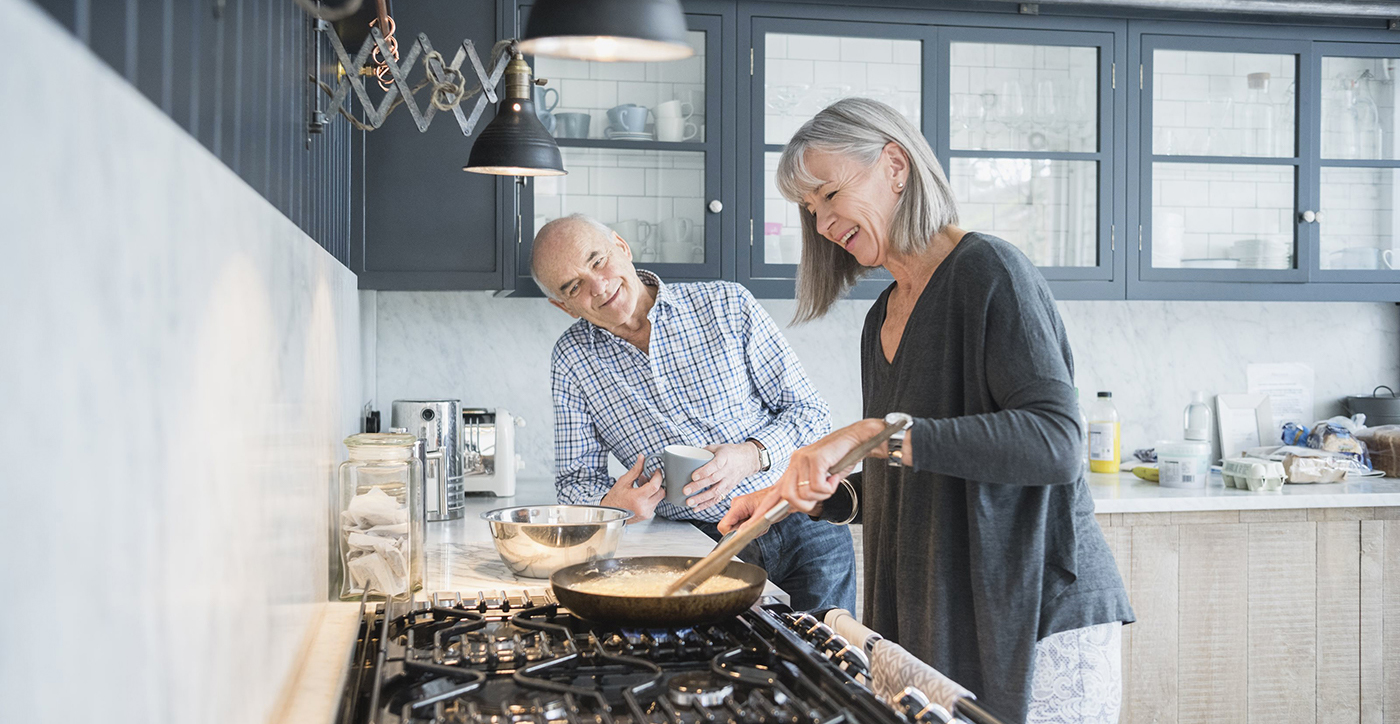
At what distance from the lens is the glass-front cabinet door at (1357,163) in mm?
3137

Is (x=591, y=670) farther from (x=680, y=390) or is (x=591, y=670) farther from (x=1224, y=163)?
(x=1224, y=163)

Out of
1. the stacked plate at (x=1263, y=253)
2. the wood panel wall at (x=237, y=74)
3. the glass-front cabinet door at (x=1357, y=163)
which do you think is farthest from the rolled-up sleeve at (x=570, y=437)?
the glass-front cabinet door at (x=1357, y=163)

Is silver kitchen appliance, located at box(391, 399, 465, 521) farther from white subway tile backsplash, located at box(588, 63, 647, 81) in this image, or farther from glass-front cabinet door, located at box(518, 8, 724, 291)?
white subway tile backsplash, located at box(588, 63, 647, 81)

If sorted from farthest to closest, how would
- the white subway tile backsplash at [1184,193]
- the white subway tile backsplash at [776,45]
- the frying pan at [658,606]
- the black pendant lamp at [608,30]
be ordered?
1. the white subway tile backsplash at [1184,193]
2. the white subway tile backsplash at [776,45]
3. the frying pan at [658,606]
4. the black pendant lamp at [608,30]

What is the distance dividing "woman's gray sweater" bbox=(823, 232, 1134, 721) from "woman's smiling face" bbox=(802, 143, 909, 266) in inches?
6.1

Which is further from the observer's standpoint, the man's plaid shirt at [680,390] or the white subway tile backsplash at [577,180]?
the white subway tile backsplash at [577,180]

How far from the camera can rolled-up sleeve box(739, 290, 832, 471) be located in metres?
2.29

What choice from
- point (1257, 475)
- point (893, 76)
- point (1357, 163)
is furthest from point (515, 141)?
point (1357, 163)

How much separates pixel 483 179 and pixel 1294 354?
2.71m

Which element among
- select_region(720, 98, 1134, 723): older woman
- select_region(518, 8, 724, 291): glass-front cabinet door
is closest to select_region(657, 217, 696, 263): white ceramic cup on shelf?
select_region(518, 8, 724, 291): glass-front cabinet door

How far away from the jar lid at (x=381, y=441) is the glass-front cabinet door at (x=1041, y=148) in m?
1.93

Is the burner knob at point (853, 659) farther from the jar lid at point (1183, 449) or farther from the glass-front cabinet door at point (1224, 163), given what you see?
the glass-front cabinet door at point (1224, 163)

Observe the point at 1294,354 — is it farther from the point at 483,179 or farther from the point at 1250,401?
the point at 483,179

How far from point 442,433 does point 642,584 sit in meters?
1.44
